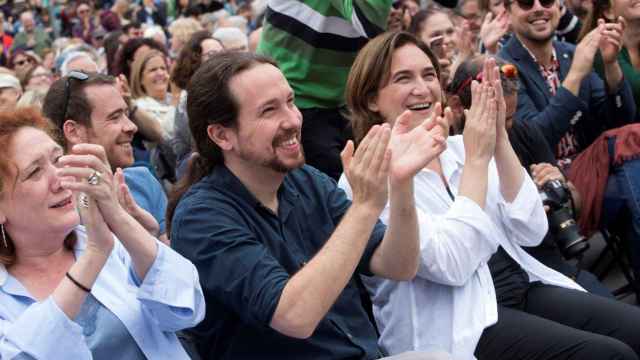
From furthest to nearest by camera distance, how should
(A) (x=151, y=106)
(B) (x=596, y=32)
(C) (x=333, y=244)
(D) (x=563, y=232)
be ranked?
(A) (x=151, y=106) < (B) (x=596, y=32) < (D) (x=563, y=232) < (C) (x=333, y=244)

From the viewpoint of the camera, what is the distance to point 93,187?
2.23m

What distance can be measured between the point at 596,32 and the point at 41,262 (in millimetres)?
3103

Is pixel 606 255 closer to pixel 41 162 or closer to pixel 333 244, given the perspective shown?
pixel 333 244

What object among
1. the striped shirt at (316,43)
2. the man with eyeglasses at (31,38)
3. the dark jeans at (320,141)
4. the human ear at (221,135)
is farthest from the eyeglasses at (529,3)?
the man with eyeglasses at (31,38)

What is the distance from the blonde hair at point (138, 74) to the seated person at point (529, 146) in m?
3.10

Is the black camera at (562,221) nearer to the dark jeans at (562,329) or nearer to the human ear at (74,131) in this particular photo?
the dark jeans at (562,329)

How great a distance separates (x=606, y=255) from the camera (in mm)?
4613

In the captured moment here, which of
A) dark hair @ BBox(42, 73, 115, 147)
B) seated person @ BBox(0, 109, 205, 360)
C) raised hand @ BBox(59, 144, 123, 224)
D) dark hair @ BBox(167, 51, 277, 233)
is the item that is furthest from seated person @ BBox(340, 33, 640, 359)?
dark hair @ BBox(42, 73, 115, 147)

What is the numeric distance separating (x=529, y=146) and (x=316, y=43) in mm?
1000

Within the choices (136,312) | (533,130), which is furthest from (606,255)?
(136,312)

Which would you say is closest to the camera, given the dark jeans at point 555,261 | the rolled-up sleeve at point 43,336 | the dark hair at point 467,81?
the rolled-up sleeve at point 43,336

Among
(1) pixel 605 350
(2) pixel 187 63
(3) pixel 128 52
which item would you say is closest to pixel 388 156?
(1) pixel 605 350

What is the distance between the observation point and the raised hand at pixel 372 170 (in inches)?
95.2

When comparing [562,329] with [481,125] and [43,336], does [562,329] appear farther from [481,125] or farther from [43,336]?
[43,336]
